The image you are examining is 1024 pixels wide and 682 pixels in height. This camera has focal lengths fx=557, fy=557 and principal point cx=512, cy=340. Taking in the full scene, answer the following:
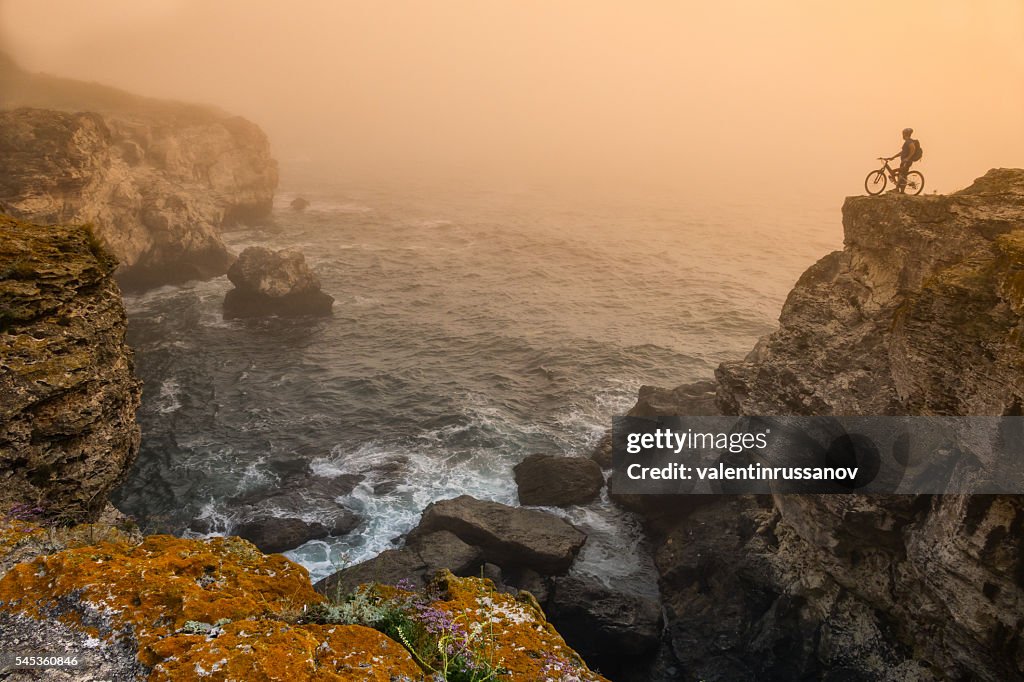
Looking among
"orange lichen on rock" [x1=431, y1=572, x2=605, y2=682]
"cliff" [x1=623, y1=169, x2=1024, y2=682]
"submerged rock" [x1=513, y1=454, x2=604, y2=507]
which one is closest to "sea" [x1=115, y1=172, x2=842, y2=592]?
"submerged rock" [x1=513, y1=454, x2=604, y2=507]

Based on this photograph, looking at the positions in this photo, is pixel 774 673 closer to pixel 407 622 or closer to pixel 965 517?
pixel 965 517

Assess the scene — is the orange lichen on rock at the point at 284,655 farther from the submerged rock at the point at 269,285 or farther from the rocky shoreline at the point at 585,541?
the submerged rock at the point at 269,285

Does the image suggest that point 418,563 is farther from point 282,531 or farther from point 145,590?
Result: point 145,590

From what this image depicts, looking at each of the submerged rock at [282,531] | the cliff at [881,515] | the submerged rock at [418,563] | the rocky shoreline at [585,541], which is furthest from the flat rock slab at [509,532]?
the cliff at [881,515]

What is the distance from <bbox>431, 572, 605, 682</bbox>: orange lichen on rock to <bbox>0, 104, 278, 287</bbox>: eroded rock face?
53.4 ft

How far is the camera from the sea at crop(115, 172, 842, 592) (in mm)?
30031

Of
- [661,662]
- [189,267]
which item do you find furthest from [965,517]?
[189,267]

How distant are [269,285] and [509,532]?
118 ft

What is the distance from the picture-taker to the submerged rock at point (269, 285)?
50.2 m

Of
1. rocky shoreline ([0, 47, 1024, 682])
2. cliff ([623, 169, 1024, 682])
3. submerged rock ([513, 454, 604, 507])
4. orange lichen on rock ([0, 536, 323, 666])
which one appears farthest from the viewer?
submerged rock ([513, 454, 604, 507])

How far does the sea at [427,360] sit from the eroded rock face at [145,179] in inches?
158

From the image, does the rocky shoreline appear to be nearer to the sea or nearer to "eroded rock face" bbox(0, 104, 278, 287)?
the sea

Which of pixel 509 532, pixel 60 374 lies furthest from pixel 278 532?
pixel 60 374

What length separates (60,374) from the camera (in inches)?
469
